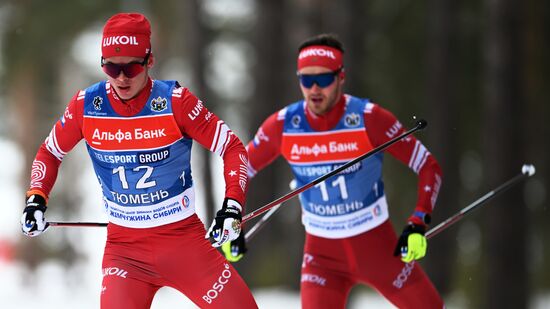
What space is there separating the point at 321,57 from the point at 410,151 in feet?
2.68

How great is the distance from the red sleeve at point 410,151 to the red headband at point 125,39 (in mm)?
1640

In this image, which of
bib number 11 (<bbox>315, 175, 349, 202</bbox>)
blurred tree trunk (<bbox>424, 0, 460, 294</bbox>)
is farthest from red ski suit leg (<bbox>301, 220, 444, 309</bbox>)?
blurred tree trunk (<bbox>424, 0, 460, 294</bbox>)

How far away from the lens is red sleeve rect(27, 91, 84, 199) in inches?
226

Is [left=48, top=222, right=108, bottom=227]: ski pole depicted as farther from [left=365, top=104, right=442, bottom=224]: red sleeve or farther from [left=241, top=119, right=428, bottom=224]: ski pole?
[left=365, top=104, right=442, bottom=224]: red sleeve

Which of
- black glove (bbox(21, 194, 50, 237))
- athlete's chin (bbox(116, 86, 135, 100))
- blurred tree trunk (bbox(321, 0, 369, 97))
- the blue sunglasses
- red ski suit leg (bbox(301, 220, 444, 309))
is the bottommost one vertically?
red ski suit leg (bbox(301, 220, 444, 309))

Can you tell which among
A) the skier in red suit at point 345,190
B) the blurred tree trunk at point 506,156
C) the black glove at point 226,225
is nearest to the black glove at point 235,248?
the skier in red suit at point 345,190

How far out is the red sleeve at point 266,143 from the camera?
6793mm

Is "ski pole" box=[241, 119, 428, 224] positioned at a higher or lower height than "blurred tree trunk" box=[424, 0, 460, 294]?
lower

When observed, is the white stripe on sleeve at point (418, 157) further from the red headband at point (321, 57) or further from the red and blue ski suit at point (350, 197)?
the red headband at point (321, 57)

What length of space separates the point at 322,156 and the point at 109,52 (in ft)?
5.50

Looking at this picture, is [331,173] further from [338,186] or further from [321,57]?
[321,57]

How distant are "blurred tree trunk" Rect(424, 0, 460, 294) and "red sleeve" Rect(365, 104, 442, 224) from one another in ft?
29.2

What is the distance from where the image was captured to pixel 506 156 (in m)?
12.2

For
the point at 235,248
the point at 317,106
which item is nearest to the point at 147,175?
the point at 235,248
